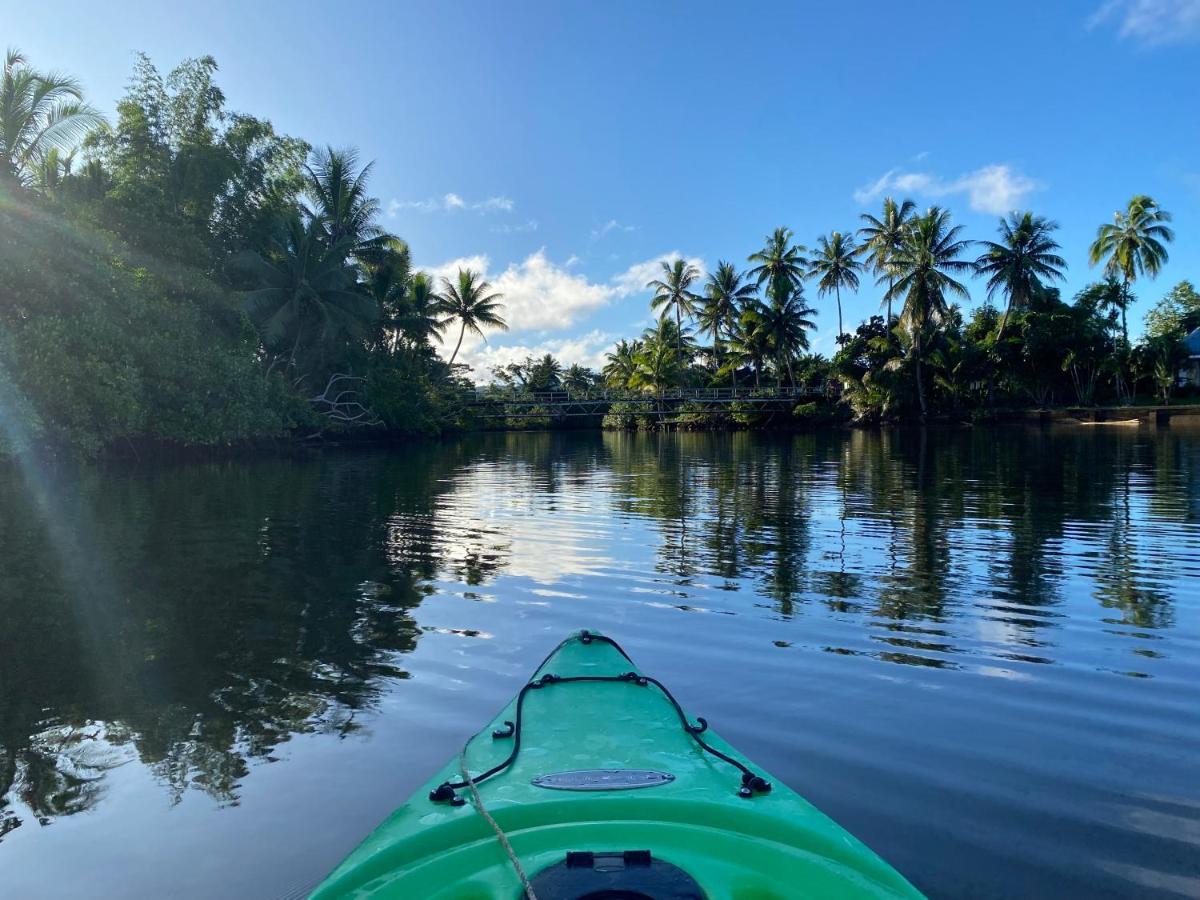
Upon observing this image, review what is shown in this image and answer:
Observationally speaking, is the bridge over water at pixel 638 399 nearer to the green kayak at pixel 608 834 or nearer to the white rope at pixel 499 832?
the green kayak at pixel 608 834

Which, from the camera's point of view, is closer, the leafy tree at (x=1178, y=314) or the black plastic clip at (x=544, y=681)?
the black plastic clip at (x=544, y=681)

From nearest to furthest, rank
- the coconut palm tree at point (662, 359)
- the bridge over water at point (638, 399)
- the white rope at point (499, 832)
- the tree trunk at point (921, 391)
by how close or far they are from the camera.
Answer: the white rope at point (499, 832)
the tree trunk at point (921, 391)
the bridge over water at point (638, 399)
the coconut palm tree at point (662, 359)

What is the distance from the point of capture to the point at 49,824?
10.1 feet

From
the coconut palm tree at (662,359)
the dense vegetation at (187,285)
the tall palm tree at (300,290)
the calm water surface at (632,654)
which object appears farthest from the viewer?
the coconut palm tree at (662,359)

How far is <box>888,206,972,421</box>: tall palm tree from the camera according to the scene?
1547 inches

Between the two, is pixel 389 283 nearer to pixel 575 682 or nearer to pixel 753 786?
pixel 575 682

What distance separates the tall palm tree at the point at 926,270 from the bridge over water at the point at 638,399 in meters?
9.04

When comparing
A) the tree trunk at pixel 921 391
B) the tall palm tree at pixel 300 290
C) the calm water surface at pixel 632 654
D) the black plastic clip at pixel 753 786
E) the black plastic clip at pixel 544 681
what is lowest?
the calm water surface at pixel 632 654

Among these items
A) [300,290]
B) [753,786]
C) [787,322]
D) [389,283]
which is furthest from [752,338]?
[753,786]

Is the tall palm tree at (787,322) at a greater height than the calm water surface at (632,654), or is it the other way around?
the tall palm tree at (787,322)

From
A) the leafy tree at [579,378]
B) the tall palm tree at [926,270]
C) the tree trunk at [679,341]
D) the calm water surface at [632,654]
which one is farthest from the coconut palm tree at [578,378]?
the calm water surface at [632,654]

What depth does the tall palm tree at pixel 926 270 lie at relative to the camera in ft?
129

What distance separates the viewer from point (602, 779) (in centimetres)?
233

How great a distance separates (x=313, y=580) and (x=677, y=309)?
47438 mm
